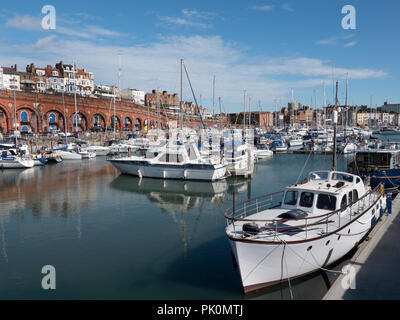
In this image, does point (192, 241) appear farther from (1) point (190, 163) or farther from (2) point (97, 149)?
(2) point (97, 149)

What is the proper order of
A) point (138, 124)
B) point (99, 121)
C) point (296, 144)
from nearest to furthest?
point (296, 144)
point (99, 121)
point (138, 124)

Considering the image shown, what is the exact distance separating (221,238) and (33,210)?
12.8 m

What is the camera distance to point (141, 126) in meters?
83.6

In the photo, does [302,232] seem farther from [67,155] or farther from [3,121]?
[3,121]

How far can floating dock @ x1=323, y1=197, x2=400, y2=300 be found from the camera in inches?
355

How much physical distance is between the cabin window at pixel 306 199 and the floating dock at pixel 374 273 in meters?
2.43

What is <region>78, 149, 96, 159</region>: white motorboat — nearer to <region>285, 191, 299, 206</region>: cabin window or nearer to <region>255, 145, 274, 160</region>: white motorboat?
→ <region>255, 145, 274, 160</region>: white motorboat

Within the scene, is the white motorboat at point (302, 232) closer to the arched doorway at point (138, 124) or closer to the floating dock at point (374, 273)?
the floating dock at point (374, 273)

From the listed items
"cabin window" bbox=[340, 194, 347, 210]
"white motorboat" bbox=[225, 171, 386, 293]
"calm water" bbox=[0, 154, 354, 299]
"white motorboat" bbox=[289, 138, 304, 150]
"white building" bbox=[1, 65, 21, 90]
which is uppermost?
"white building" bbox=[1, 65, 21, 90]

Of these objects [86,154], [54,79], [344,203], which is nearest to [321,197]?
[344,203]

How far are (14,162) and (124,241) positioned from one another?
28.8 m

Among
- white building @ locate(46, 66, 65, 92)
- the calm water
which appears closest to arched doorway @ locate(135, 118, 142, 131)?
white building @ locate(46, 66, 65, 92)

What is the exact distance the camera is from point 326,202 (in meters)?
12.8

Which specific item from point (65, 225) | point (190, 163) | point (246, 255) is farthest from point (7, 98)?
point (246, 255)
